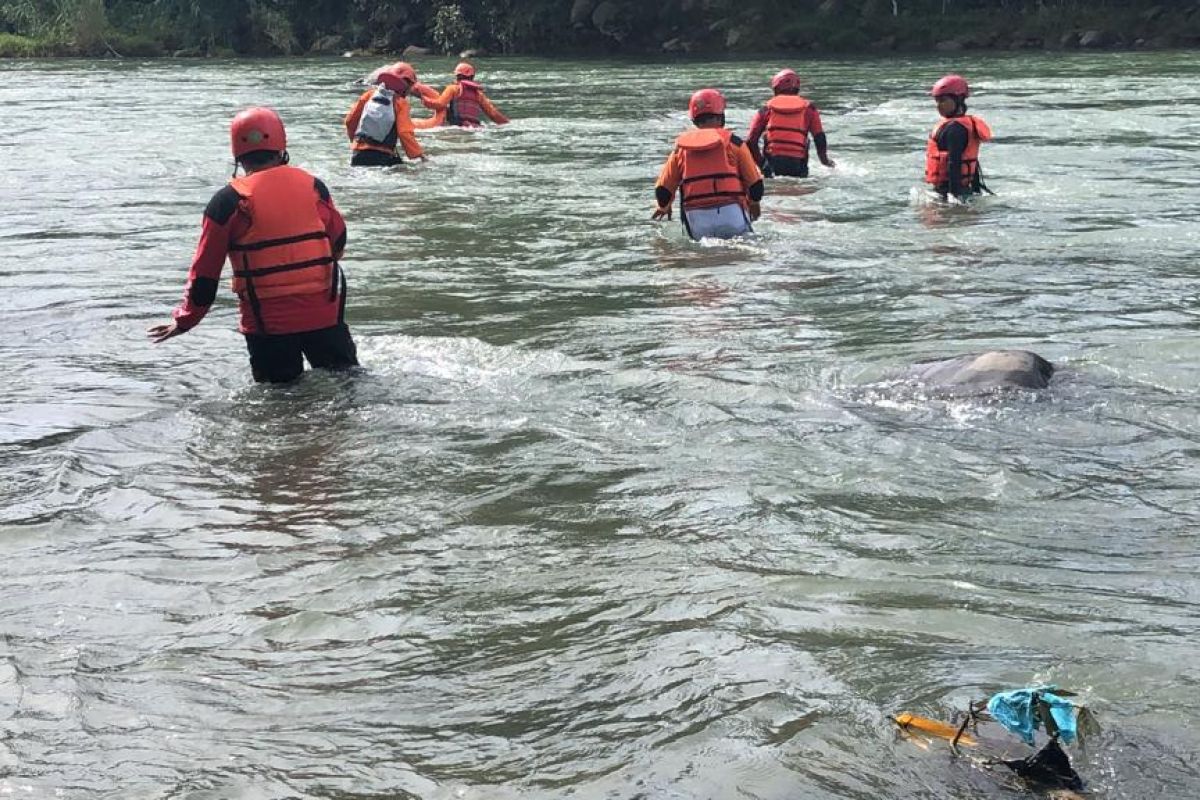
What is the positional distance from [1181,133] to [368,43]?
1493 inches

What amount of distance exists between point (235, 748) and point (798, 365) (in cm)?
502

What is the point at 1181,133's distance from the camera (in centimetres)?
2002

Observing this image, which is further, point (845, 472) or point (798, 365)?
point (798, 365)

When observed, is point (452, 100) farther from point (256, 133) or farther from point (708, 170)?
point (256, 133)

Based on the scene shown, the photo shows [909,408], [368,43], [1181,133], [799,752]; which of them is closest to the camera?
[799,752]

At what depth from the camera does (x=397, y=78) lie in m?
17.4

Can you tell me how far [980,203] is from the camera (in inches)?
582

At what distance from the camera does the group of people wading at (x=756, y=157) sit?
12.1 metres

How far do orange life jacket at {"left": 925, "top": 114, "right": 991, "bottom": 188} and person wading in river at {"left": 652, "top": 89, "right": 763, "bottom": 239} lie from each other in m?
2.67

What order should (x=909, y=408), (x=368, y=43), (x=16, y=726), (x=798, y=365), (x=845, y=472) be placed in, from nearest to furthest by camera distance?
(x=16, y=726) → (x=845, y=472) → (x=909, y=408) → (x=798, y=365) → (x=368, y=43)

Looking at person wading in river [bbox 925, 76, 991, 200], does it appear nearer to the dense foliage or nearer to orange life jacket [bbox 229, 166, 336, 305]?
orange life jacket [bbox 229, 166, 336, 305]

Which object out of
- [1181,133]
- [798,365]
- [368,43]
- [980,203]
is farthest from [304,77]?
[798,365]

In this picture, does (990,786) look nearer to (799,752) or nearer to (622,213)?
(799,752)

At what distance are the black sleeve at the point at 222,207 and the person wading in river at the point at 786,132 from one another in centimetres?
879
